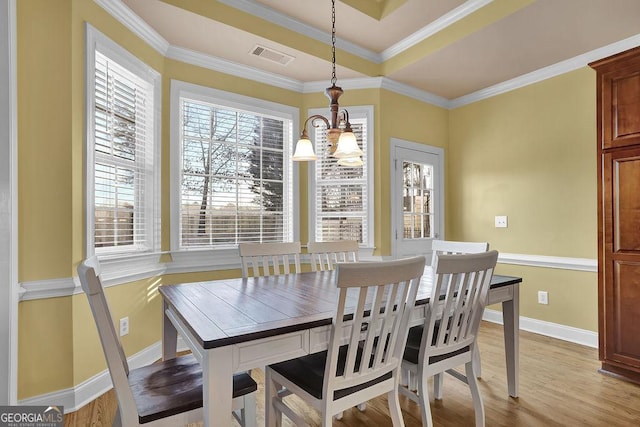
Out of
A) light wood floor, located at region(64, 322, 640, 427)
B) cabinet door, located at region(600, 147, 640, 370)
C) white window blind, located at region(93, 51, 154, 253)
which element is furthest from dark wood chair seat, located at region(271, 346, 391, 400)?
cabinet door, located at region(600, 147, 640, 370)

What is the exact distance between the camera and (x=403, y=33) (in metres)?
3.22

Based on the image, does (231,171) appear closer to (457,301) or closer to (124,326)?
(124,326)

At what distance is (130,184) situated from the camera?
8.77 feet

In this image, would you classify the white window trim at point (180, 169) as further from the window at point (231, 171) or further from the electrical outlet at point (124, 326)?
the electrical outlet at point (124, 326)

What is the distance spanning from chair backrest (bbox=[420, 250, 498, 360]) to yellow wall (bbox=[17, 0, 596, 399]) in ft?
6.21

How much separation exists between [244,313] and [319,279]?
2.78 feet

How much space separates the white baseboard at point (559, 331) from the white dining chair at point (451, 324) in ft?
6.72

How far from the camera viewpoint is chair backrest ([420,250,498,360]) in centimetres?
152

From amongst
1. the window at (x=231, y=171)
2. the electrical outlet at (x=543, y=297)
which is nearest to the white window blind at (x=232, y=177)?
the window at (x=231, y=171)

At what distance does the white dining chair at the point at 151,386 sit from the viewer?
3.78ft

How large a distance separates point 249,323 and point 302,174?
8.43ft

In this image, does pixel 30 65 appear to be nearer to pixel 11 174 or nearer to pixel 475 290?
pixel 11 174

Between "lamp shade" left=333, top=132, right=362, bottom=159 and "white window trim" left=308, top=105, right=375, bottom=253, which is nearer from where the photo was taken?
"lamp shade" left=333, top=132, right=362, bottom=159

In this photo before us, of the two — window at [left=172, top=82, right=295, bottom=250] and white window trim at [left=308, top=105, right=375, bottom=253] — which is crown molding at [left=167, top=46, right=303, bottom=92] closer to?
window at [left=172, top=82, right=295, bottom=250]
